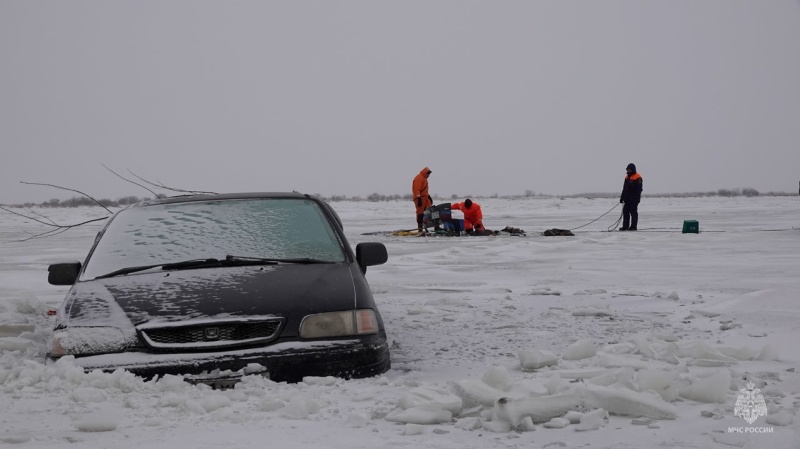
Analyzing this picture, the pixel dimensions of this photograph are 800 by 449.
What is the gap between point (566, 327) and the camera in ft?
19.7

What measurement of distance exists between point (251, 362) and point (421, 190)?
16.3 meters

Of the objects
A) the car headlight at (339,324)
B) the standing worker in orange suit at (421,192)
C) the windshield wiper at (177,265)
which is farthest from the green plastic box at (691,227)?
the windshield wiper at (177,265)

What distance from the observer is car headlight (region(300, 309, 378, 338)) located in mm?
3906

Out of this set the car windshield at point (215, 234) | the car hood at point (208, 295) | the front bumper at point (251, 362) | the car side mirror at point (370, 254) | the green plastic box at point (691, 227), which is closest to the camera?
the front bumper at point (251, 362)

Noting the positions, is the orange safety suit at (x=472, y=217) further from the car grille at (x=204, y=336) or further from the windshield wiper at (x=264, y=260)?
the car grille at (x=204, y=336)

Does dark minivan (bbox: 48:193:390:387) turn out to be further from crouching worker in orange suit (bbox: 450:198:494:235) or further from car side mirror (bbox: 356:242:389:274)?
crouching worker in orange suit (bbox: 450:198:494:235)

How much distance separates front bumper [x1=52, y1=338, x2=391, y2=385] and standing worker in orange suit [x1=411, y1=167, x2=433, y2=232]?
50.0 ft

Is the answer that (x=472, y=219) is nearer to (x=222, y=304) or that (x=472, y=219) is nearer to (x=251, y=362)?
(x=222, y=304)

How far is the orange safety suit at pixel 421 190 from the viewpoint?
19594 millimetres

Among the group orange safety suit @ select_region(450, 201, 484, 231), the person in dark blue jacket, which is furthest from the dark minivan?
the person in dark blue jacket

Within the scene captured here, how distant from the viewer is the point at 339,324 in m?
3.97

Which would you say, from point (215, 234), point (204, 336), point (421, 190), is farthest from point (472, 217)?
point (204, 336)

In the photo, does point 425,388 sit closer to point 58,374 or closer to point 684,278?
point 58,374

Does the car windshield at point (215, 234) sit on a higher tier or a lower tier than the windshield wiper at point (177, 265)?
higher
